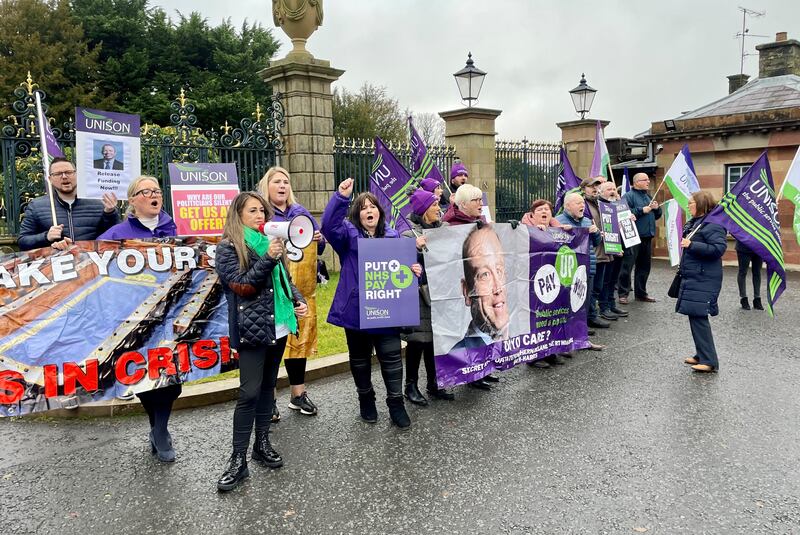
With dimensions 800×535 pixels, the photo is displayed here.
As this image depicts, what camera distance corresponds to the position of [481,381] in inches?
237

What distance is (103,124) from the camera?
5.45 meters

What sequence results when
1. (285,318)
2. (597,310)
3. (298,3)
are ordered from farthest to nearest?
(298,3) < (597,310) < (285,318)

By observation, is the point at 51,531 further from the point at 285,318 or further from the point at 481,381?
the point at 481,381

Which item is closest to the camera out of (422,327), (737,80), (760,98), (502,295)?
(422,327)

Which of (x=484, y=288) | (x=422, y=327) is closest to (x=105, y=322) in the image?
(x=422, y=327)

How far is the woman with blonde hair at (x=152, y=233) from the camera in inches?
173

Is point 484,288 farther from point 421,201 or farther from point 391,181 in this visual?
point 391,181

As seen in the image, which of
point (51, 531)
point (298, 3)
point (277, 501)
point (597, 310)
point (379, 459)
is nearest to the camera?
point (51, 531)

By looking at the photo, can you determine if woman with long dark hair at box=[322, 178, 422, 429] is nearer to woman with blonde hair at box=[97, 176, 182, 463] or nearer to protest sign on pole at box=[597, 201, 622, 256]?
woman with blonde hair at box=[97, 176, 182, 463]

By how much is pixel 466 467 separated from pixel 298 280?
→ 2061mm

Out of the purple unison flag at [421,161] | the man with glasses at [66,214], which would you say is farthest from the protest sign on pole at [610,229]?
the man with glasses at [66,214]

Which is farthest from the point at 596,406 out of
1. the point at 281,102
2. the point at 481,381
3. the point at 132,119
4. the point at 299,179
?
the point at 281,102

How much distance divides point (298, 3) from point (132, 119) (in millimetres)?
7359

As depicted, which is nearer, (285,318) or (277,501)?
(277,501)
